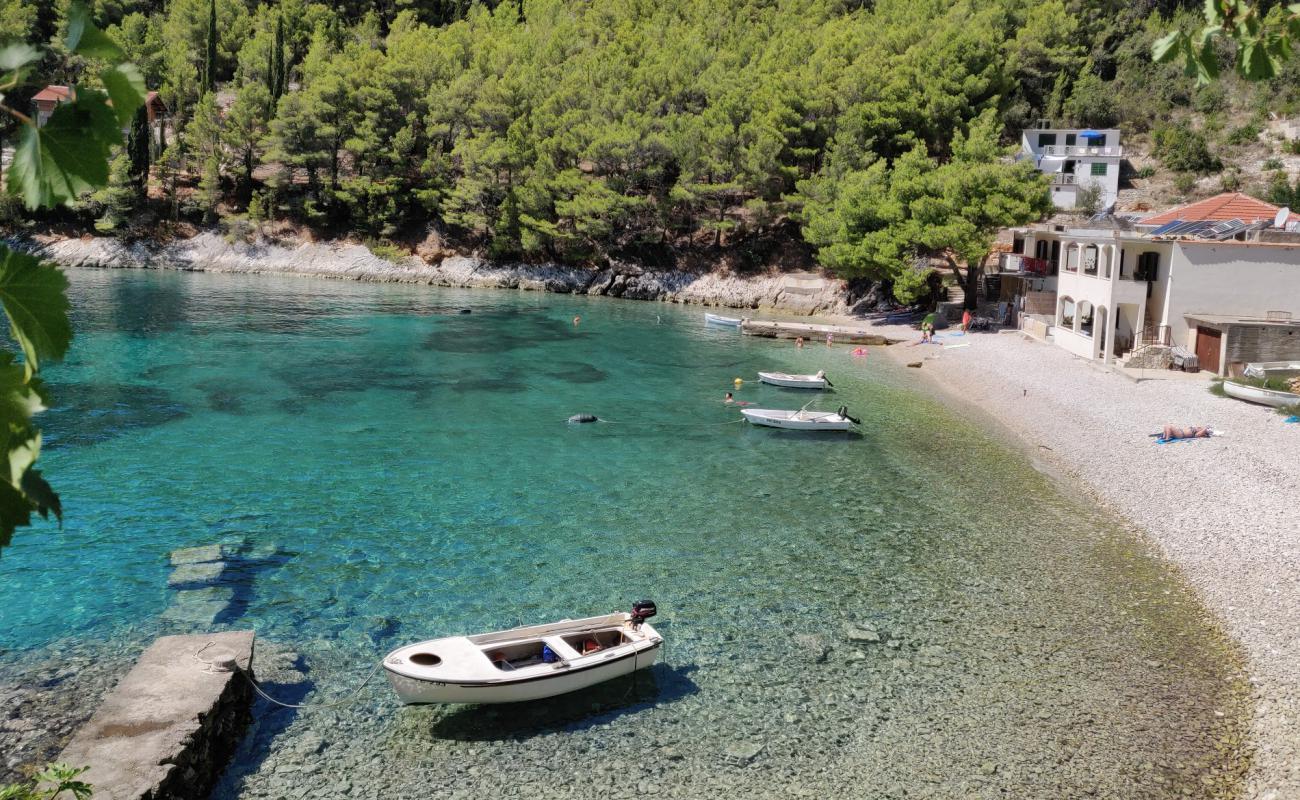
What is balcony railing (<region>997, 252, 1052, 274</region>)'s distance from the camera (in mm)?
51562

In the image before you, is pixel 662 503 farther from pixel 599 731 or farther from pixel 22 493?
pixel 22 493

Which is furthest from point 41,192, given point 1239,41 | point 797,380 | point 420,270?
point 420,270

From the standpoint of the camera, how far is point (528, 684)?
1379cm

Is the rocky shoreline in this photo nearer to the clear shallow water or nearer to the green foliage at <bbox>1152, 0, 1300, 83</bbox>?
the clear shallow water

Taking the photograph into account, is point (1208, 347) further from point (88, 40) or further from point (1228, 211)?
point (88, 40)

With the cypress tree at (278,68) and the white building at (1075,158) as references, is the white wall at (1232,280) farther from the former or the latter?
the cypress tree at (278,68)

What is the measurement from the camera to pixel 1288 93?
7575 cm

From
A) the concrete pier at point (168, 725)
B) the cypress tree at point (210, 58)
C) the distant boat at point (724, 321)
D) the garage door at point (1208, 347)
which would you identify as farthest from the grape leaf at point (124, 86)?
the cypress tree at point (210, 58)

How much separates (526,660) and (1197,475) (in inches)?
768

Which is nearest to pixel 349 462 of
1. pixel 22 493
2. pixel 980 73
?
pixel 22 493

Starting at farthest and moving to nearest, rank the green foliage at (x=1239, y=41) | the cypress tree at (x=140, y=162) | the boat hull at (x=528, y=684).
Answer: the cypress tree at (x=140, y=162) → the boat hull at (x=528, y=684) → the green foliage at (x=1239, y=41)

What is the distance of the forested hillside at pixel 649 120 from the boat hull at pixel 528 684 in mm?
45560

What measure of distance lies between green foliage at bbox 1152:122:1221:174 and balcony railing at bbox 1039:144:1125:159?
3.90 metres

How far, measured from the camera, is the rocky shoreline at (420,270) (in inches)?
2768
